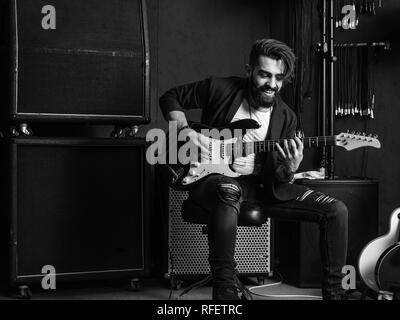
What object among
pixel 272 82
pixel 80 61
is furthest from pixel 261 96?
pixel 80 61

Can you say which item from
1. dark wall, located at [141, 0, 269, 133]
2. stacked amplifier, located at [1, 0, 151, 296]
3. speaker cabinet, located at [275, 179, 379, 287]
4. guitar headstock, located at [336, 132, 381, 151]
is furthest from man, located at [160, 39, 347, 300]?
dark wall, located at [141, 0, 269, 133]

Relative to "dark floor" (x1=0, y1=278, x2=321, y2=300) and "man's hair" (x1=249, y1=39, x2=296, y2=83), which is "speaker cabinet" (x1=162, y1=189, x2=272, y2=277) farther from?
"man's hair" (x1=249, y1=39, x2=296, y2=83)

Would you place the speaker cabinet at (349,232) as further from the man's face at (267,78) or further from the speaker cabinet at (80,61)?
the speaker cabinet at (80,61)

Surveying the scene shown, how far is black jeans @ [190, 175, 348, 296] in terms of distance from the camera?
2.33 metres

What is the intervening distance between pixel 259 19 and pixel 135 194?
1.39 m

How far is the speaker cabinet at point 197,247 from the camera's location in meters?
3.04

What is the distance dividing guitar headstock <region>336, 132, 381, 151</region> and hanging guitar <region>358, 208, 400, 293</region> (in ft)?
1.21

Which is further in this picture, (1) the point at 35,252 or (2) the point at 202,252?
(2) the point at 202,252

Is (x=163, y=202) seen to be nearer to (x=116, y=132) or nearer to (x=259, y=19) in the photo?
(x=116, y=132)

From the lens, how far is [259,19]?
363 centimetres

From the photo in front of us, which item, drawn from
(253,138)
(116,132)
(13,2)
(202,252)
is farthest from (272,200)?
(13,2)

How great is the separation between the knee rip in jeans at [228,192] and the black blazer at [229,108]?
237 mm
